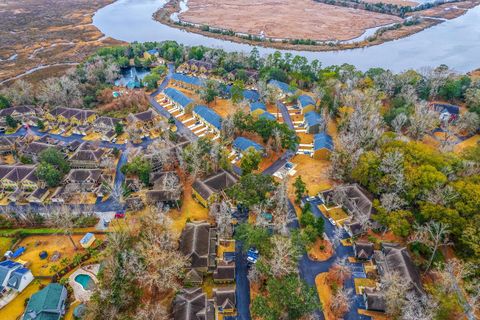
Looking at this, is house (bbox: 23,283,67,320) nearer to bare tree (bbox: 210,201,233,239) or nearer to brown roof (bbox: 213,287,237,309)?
brown roof (bbox: 213,287,237,309)

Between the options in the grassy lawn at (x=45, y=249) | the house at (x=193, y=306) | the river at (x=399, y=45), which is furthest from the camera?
the river at (x=399, y=45)

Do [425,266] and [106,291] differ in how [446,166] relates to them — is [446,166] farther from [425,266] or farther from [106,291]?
[106,291]

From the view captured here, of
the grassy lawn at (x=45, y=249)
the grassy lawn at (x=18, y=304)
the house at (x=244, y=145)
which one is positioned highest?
the house at (x=244, y=145)

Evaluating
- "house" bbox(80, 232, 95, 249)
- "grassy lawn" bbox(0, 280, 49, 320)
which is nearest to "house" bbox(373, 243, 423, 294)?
"house" bbox(80, 232, 95, 249)

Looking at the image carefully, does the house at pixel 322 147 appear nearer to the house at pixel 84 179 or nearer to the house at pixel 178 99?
the house at pixel 178 99

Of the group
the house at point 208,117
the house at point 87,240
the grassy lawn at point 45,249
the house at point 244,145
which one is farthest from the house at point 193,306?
the house at point 208,117

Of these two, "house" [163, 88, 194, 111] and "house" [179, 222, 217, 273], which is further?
"house" [163, 88, 194, 111]

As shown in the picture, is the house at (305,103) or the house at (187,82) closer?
the house at (305,103)
